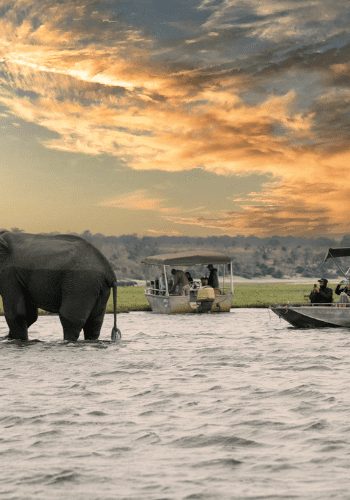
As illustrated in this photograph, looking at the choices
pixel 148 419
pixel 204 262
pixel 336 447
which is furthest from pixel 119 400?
pixel 204 262

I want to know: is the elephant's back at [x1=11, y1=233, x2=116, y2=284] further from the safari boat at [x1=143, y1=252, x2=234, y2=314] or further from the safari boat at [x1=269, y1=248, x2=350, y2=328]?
the safari boat at [x1=143, y1=252, x2=234, y2=314]

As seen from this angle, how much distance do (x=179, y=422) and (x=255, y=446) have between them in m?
1.20

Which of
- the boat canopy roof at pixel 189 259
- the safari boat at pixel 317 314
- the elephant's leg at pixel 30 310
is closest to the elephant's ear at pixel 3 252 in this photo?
the elephant's leg at pixel 30 310

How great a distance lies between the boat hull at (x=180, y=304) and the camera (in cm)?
2978

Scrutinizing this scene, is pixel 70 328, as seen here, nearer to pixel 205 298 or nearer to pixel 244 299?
pixel 205 298

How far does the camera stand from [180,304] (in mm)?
30000

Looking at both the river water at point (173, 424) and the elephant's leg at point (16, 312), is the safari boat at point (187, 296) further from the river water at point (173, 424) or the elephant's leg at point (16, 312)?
the river water at point (173, 424)

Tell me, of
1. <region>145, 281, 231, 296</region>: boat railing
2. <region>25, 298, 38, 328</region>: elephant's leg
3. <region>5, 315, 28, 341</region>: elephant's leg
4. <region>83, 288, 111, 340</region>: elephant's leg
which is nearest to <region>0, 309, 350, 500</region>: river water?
<region>5, 315, 28, 341</region>: elephant's leg

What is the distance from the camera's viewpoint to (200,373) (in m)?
11.0

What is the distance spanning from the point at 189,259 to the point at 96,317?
16080 mm

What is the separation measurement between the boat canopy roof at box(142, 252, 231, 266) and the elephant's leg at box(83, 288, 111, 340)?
14.9 metres

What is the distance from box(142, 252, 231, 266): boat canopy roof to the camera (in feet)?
101

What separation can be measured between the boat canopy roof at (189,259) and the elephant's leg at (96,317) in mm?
14950

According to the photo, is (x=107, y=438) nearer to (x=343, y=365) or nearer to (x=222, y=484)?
(x=222, y=484)
